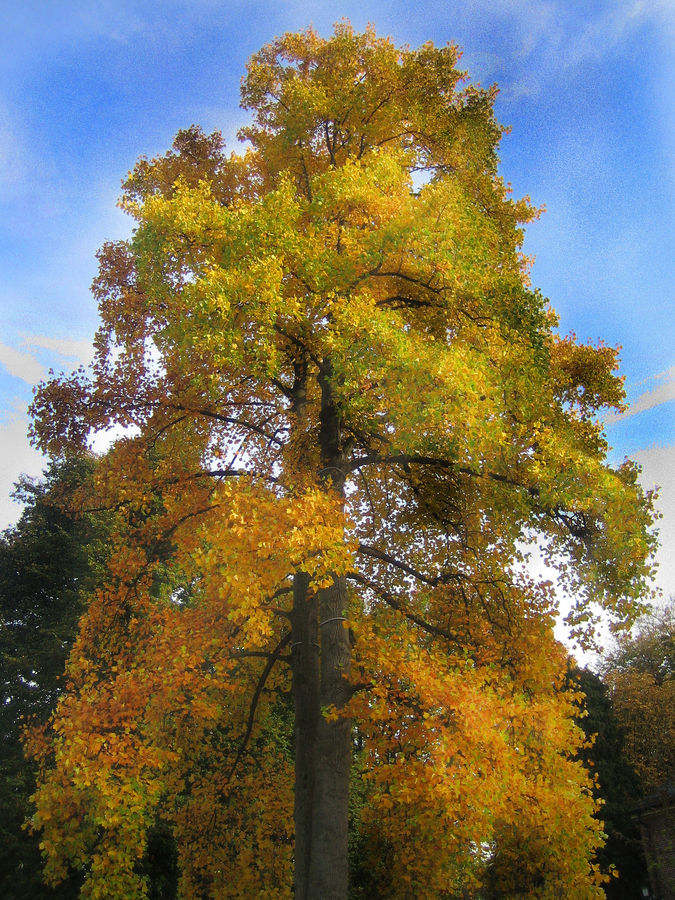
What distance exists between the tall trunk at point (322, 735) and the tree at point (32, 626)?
11.5 meters

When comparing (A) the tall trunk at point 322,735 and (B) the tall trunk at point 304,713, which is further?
(B) the tall trunk at point 304,713

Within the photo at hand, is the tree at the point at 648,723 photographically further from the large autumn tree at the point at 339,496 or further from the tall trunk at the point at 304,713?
the tall trunk at the point at 304,713

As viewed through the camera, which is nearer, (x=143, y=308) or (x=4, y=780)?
(x=143, y=308)

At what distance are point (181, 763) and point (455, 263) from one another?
1018 cm

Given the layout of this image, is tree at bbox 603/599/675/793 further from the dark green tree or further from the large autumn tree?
the large autumn tree

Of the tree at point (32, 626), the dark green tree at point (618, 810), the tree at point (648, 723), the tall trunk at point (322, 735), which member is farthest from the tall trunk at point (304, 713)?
the dark green tree at point (618, 810)

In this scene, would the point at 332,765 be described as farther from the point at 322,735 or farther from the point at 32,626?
the point at 32,626

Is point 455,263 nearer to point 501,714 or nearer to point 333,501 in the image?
point 333,501

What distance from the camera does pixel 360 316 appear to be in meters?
Result: 8.49

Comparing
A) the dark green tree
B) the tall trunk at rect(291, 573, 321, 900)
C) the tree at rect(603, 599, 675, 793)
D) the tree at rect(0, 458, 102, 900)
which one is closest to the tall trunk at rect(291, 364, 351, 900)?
the tall trunk at rect(291, 573, 321, 900)

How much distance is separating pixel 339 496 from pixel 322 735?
3.33 metres

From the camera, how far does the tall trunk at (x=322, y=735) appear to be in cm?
767

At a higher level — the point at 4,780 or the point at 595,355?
the point at 595,355

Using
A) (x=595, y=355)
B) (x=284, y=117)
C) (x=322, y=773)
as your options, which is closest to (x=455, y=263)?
(x=595, y=355)
